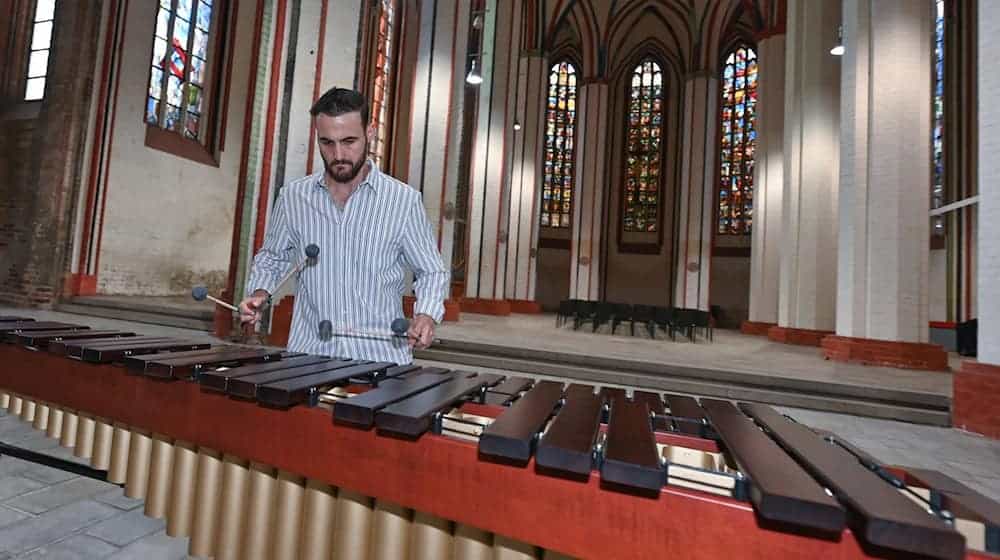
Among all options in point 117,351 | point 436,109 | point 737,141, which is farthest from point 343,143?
point 737,141

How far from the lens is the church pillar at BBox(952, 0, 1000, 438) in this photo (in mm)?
3474

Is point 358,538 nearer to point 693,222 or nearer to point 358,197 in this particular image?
point 358,197

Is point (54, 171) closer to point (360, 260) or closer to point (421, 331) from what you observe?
point (360, 260)

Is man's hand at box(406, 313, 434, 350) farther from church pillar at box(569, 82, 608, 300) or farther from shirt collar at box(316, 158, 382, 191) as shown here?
church pillar at box(569, 82, 608, 300)

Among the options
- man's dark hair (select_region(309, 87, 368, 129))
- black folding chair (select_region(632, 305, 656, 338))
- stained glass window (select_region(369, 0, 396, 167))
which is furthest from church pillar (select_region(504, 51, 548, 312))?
man's dark hair (select_region(309, 87, 368, 129))

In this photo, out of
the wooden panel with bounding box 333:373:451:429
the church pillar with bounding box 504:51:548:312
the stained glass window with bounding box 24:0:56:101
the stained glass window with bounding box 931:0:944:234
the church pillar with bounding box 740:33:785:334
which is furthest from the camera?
the church pillar with bounding box 504:51:548:312

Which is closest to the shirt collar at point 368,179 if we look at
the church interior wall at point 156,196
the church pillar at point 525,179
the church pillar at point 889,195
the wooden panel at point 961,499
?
the wooden panel at point 961,499

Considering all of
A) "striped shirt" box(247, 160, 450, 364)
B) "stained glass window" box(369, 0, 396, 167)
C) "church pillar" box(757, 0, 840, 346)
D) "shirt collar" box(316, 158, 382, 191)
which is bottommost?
"striped shirt" box(247, 160, 450, 364)

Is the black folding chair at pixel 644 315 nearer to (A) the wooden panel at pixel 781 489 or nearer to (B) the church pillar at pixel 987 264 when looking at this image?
(B) the church pillar at pixel 987 264

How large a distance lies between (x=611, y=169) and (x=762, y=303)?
30.2ft

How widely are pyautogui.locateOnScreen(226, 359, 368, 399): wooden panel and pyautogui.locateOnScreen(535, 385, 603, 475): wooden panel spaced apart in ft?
2.38

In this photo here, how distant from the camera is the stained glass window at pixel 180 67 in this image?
31.1 feet

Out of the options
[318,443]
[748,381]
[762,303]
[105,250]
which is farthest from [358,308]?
[762,303]

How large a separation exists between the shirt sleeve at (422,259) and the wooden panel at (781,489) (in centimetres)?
118
